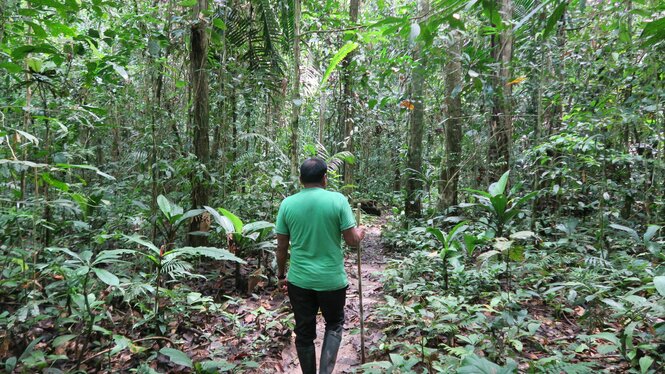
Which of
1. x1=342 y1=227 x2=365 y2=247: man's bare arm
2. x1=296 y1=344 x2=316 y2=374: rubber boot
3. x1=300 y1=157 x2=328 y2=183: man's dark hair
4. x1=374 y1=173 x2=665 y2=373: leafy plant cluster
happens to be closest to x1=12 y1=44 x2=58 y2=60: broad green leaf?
x1=300 y1=157 x2=328 y2=183: man's dark hair

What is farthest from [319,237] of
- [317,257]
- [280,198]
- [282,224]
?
[280,198]

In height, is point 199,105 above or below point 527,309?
above

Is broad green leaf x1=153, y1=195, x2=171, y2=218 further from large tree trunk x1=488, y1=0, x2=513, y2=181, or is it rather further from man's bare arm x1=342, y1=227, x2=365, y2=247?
large tree trunk x1=488, y1=0, x2=513, y2=181

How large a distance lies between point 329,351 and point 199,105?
370cm

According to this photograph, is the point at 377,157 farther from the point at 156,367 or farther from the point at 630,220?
the point at 156,367

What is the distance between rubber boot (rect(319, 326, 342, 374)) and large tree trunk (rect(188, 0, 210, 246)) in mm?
2791

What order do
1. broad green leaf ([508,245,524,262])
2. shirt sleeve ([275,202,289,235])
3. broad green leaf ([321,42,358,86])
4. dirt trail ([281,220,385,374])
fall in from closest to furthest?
shirt sleeve ([275,202,289,235])
broad green leaf ([508,245,524,262])
dirt trail ([281,220,385,374])
broad green leaf ([321,42,358,86])

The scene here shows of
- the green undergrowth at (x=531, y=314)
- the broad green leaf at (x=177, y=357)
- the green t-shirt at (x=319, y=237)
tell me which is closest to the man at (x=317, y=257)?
the green t-shirt at (x=319, y=237)

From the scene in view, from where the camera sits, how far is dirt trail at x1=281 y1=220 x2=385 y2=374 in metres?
3.75

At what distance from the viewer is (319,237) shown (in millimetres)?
3055

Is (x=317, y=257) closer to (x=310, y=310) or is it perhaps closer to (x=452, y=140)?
(x=310, y=310)

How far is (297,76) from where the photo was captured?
620 centimetres

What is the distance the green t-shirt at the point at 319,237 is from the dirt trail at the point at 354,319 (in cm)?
101

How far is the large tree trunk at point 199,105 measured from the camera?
5258 mm
